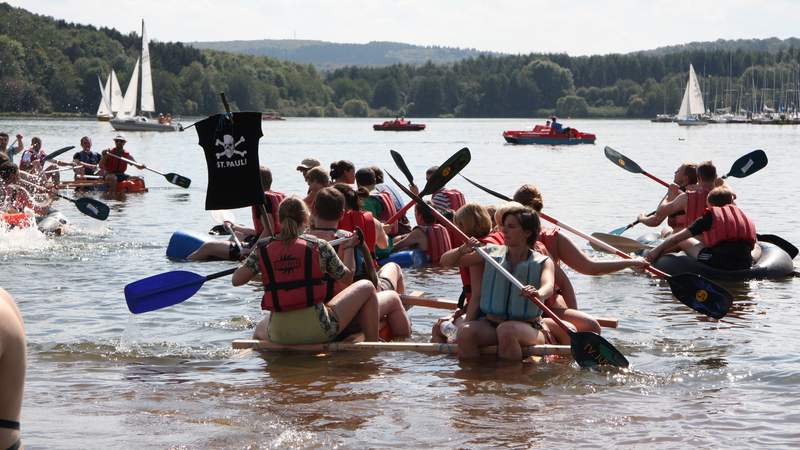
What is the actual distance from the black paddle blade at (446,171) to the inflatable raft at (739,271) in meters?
3.58

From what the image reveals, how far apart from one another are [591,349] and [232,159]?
2.85 meters

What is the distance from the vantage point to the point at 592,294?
502 inches

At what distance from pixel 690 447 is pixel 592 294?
6218 mm

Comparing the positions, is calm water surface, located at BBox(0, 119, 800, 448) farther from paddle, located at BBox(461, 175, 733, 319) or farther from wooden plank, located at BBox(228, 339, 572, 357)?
paddle, located at BBox(461, 175, 733, 319)

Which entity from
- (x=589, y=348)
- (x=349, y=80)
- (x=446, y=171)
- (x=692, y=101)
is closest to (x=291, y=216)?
(x=589, y=348)

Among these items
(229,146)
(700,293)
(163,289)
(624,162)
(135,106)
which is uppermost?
(229,146)

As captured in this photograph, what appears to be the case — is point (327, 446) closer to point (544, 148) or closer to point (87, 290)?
point (87, 290)

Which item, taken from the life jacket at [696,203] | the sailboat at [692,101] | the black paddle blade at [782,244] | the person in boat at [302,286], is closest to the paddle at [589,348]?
the person in boat at [302,286]

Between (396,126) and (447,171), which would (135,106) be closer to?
(396,126)

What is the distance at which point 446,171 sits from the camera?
10.5 meters

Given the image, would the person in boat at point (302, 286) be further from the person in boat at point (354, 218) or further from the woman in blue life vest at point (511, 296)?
the person in boat at point (354, 218)

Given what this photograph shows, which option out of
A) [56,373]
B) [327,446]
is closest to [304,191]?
[56,373]

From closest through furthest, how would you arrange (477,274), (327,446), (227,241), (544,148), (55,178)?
(327,446) → (477,274) → (227,241) → (55,178) → (544,148)

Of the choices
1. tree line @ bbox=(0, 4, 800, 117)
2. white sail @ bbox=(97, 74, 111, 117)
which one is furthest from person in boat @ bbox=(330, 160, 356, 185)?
tree line @ bbox=(0, 4, 800, 117)
